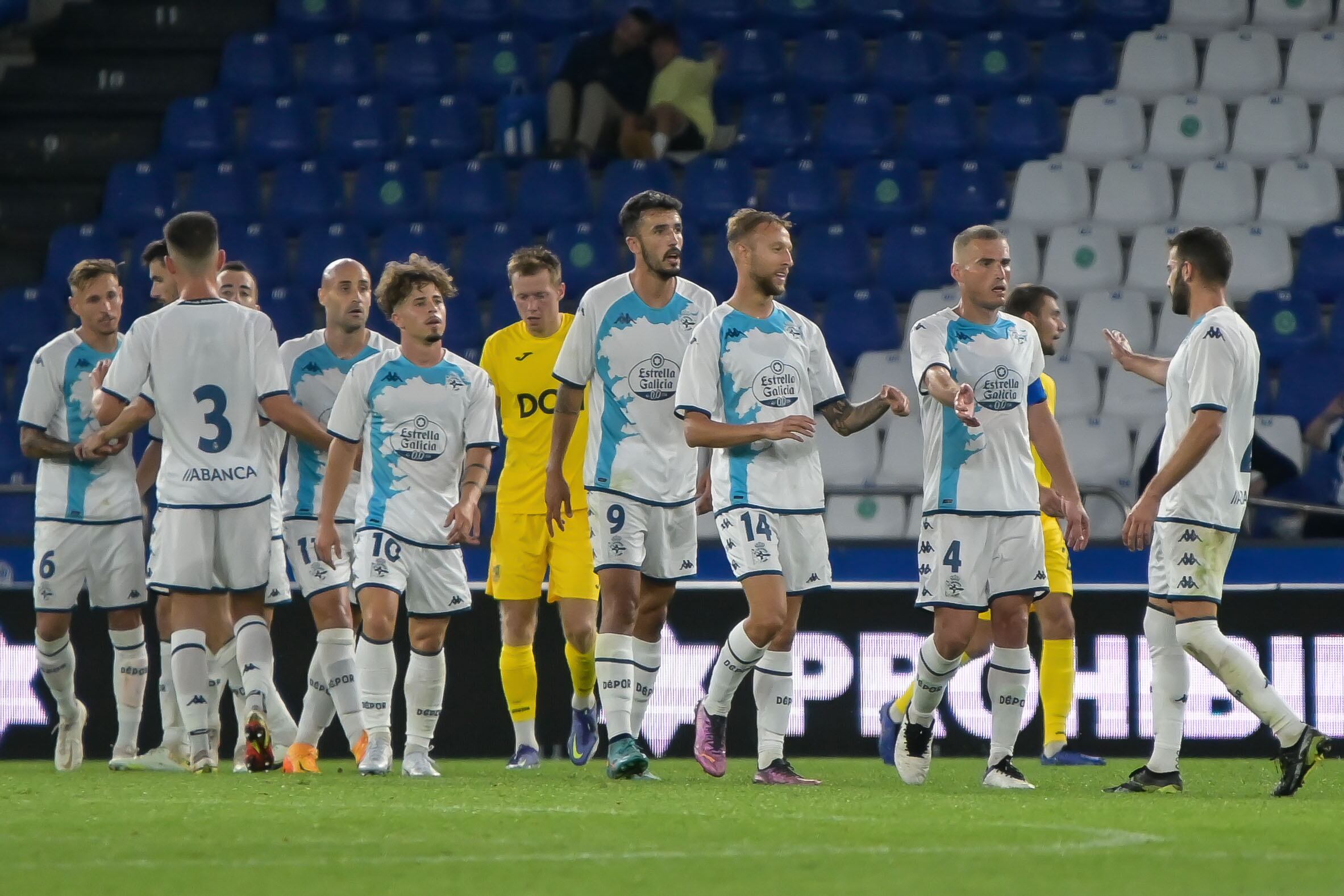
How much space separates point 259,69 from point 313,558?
29.0 ft

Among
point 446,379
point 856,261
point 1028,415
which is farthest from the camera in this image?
point 856,261

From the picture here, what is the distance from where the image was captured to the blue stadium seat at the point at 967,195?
14.4m

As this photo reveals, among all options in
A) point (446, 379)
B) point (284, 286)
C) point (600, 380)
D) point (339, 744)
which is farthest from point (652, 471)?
point (284, 286)

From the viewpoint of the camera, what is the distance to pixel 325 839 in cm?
531

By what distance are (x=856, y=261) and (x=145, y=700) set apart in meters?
6.21

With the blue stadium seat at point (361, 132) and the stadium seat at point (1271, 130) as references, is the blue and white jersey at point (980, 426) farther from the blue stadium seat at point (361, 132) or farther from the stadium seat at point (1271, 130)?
the blue stadium seat at point (361, 132)

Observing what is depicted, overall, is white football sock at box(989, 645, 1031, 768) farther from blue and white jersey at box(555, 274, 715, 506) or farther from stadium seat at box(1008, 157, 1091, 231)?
stadium seat at box(1008, 157, 1091, 231)

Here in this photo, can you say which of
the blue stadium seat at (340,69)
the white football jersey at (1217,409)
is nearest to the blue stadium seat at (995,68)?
the blue stadium seat at (340,69)

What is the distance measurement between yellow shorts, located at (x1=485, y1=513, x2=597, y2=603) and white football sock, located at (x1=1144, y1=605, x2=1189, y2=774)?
2.68 meters

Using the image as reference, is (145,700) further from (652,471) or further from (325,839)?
(325,839)

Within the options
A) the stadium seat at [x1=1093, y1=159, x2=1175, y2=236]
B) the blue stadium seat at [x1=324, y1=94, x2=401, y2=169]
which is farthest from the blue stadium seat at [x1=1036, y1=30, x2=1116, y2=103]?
the blue stadium seat at [x1=324, y1=94, x2=401, y2=169]

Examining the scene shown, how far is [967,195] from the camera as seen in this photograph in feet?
47.5

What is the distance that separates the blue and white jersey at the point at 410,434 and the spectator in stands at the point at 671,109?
23.4 feet

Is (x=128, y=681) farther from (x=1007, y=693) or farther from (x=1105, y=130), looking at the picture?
(x=1105, y=130)
